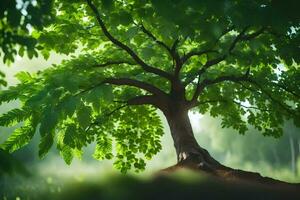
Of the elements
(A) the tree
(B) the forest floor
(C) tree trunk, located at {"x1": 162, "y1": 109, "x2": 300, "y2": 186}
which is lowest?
(B) the forest floor

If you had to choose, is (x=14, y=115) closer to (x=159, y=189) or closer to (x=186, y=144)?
(x=159, y=189)

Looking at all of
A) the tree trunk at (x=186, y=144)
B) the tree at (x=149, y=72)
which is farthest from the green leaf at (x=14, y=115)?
the tree trunk at (x=186, y=144)

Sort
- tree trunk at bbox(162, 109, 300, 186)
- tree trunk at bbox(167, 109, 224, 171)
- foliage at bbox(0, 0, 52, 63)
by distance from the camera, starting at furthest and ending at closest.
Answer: tree trunk at bbox(167, 109, 224, 171) < tree trunk at bbox(162, 109, 300, 186) < foliage at bbox(0, 0, 52, 63)

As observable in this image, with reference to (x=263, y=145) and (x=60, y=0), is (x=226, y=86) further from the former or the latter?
(x=263, y=145)

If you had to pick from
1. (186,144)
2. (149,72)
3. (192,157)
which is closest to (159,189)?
(192,157)

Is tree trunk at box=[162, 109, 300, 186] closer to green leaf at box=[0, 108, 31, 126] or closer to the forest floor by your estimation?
the forest floor

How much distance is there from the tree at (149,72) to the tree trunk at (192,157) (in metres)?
0.03

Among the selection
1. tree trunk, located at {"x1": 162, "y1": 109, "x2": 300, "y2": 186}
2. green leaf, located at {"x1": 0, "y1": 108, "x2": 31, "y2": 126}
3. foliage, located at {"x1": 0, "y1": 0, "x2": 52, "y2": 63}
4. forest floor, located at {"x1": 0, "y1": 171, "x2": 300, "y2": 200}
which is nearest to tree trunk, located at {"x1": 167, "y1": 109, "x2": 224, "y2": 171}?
tree trunk, located at {"x1": 162, "y1": 109, "x2": 300, "y2": 186}

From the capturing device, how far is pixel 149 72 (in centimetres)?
1066

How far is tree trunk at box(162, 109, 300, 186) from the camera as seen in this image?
888 cm

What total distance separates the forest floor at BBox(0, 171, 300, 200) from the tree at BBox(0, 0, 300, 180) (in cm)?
87

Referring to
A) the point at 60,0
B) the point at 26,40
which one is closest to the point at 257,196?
the point at 26,40

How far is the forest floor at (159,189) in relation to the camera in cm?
662

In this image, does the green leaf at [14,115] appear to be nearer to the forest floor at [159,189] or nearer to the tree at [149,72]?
the tree at [149,72]
